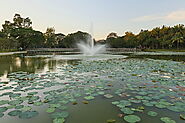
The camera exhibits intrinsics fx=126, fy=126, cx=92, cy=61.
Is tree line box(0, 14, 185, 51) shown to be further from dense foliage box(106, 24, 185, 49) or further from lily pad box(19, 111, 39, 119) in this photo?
lily pad box(19, 111, 39, 119)

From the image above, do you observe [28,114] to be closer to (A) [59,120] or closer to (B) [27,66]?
(A) [59,120]

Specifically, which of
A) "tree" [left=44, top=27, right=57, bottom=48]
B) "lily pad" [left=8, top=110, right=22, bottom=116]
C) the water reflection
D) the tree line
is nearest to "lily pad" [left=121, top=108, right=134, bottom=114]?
"lily pad" [left=8, top=110, right=22, bottom=116]

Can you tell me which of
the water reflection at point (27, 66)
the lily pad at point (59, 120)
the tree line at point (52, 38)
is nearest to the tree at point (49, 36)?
the tree line at point (52, 38)

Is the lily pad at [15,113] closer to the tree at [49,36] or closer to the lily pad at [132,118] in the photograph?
the lily pad at [132,118]

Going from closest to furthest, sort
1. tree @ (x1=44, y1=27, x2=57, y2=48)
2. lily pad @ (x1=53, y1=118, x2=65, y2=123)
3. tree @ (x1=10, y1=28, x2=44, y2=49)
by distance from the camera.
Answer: lily pad @ (x1=53, y1=118, x2=65, y2=123), tree @ (x1=10, y1=28, x2=44, y2=49), tree @ (x1=44, y1=27, x2=57, y2=48)

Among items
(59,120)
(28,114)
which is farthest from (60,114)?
(28,114)

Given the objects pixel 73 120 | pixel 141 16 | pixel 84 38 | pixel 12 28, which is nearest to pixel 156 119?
pixel 73 120

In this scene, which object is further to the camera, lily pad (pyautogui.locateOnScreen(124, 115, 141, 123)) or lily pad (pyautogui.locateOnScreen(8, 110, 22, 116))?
lily pad (pyautogui.locateOnScreen(8, 110, 22, 116))

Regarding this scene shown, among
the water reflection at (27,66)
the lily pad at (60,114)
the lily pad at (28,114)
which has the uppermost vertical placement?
the water reflection at (27,66)

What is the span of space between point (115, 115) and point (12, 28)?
5383 centimetres

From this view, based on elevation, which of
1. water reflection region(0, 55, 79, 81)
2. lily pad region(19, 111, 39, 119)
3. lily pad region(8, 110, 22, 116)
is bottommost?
lily pad region(19, 111, 39, 119)

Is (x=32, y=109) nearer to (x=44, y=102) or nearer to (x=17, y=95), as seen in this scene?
(x=44, y=102)

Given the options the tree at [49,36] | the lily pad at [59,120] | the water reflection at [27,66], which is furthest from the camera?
the tree at [49,36]

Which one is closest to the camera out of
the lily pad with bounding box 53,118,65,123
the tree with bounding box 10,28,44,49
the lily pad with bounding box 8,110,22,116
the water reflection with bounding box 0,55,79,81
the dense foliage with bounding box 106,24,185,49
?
the lily pad with bounding box 53,118,65,123
